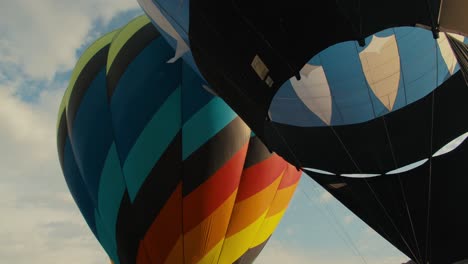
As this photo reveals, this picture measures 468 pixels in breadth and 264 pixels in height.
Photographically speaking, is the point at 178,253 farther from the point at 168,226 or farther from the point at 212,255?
the point at 212,255

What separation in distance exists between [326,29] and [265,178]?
15.2 feet

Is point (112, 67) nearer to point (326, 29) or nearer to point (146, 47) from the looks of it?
point (146, 47)

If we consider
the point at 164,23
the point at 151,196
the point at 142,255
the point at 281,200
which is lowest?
the point at 281,200

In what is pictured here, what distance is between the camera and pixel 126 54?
943 centimetres

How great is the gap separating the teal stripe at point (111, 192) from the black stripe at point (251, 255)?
253cm

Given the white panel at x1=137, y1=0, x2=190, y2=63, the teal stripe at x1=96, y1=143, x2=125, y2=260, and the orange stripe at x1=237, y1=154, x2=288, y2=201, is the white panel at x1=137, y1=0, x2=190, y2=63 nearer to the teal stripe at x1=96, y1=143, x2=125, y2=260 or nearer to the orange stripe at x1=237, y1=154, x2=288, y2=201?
the teal stripe at x1=96, y1=143, x2=125, y2=260

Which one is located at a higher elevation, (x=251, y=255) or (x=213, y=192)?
(x=213, y=192)

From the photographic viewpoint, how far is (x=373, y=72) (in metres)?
6.08

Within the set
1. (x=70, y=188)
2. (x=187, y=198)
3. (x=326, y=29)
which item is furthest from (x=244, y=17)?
(x=70, y=188)

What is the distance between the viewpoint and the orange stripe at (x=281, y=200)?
1009 centimetres

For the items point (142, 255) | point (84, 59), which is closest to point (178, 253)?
point (142, 255)

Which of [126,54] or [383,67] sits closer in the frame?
[383,67]

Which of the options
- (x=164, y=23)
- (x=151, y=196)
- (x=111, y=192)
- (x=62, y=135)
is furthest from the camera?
(x=62, y=135)

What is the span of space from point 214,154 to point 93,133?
8.47ft
